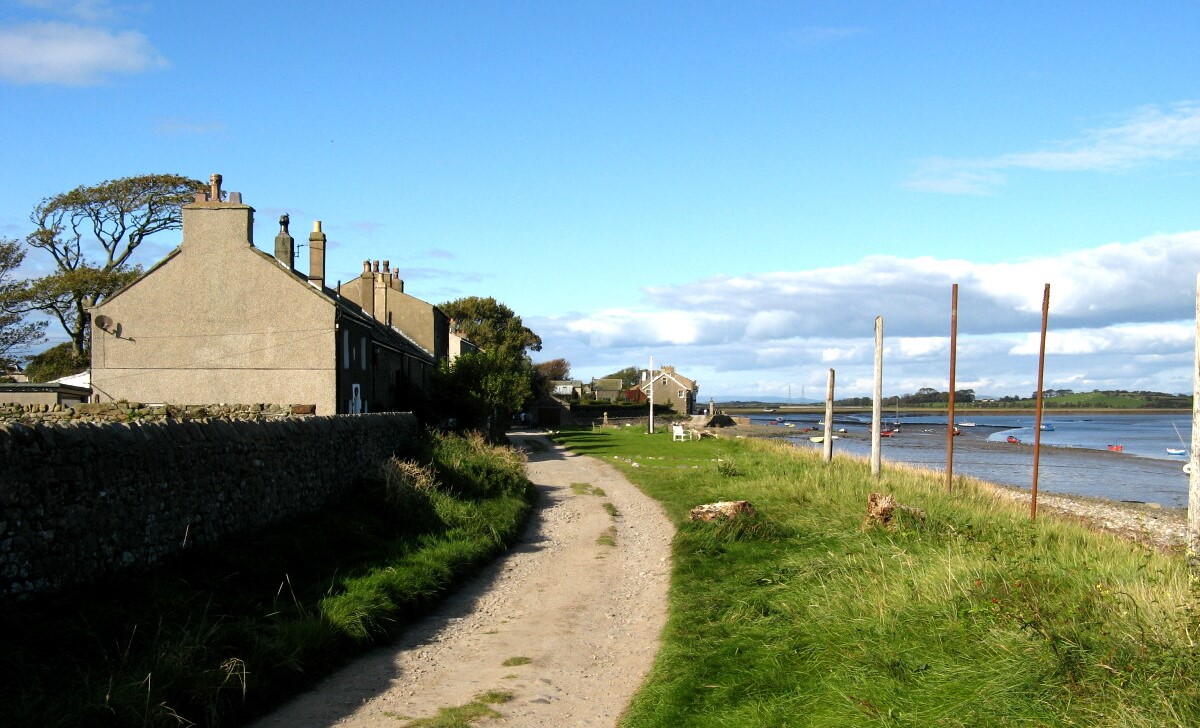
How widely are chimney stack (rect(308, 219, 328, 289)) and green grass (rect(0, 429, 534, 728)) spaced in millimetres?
19235

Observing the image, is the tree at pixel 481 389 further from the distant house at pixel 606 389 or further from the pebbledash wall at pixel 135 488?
the distant house at pixel 606 389

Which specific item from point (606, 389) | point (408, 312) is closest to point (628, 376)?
point (606, 389)

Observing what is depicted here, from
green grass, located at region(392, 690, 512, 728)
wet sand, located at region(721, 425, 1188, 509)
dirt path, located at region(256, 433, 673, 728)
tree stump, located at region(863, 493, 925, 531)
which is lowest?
wet sand, located at region(721, 425, 1188, 509)

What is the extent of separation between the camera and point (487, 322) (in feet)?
317

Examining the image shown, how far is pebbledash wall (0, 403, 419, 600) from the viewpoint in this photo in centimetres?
805

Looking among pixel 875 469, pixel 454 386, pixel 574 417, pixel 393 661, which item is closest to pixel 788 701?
pixel 393 661

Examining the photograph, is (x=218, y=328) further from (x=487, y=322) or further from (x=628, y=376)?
(x=628, y=376)

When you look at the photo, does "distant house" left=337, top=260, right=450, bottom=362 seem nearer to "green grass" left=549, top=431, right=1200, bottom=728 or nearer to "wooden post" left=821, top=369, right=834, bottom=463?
"wooden post" left=821, top=369, right=834, bottom=463

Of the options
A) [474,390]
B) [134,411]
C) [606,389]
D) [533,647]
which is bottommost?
[533,647]

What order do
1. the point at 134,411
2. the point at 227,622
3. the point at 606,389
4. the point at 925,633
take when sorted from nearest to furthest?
1. the point at 925,633
2. the point at 227,622
3. the point at 134,411
4. the point at 606,389

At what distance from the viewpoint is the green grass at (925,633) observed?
6055mm

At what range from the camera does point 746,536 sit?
15.0m

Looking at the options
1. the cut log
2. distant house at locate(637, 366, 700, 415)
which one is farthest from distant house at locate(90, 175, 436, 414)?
distant house at locate(637, 366, 700, 415)

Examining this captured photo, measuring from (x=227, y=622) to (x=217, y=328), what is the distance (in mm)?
23820
